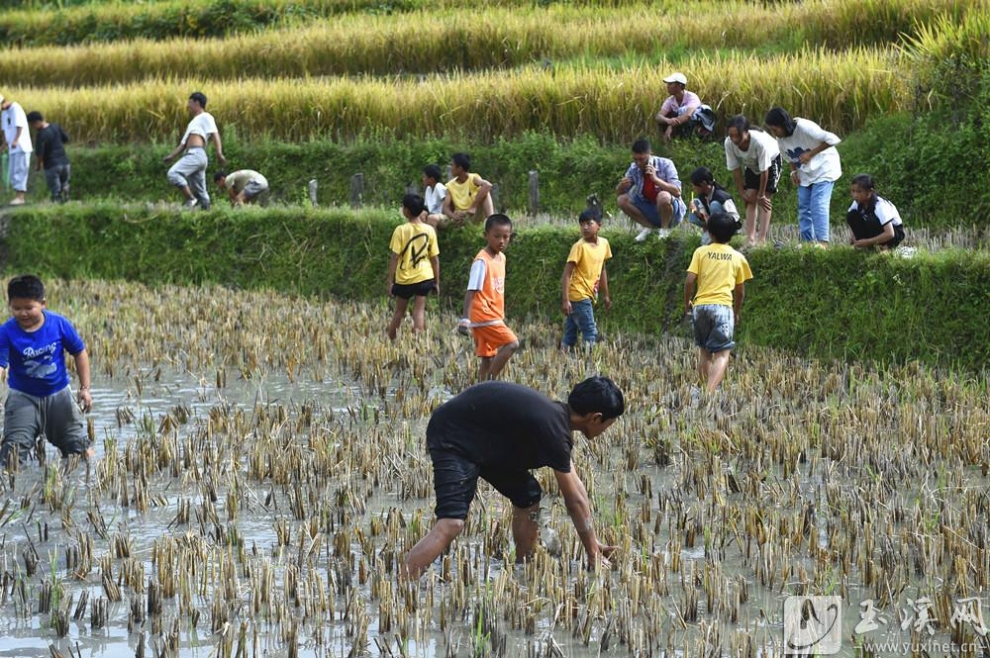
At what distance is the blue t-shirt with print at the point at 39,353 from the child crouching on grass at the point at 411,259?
3729 mm

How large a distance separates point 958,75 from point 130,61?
1414 cm

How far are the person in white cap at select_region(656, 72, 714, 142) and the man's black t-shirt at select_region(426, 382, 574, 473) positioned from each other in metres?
8.16

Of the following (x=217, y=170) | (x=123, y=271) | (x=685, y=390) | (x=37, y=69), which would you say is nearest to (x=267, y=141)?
(x=217, y=170)

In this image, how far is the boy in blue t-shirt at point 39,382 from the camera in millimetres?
6430

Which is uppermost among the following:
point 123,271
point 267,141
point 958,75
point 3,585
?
point 958,75

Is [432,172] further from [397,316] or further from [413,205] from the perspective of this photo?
[397,316]

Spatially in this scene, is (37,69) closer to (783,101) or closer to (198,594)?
(783,101)

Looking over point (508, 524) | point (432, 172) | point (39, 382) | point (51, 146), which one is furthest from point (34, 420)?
point (51, 146)

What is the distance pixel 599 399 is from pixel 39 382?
328cm

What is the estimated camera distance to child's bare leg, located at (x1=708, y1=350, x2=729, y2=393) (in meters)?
8.01

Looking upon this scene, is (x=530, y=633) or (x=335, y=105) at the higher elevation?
(x=530, y=633)

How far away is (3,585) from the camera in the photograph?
491cm

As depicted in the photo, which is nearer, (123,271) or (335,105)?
(123,271)

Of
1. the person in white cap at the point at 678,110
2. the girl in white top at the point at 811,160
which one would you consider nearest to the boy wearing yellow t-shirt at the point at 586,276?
the girl in white top at the point at 811,160
